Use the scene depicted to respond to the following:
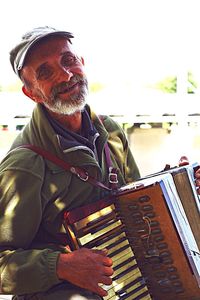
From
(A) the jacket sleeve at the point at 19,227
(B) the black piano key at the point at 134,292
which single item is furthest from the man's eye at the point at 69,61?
(B) the black piano key at the point at 134,292

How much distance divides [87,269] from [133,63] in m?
5.26

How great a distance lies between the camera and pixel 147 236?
189 cm

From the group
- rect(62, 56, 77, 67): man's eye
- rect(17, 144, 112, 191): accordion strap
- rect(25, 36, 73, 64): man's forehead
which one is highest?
rect(25, 36, 73, 64): man's forehead

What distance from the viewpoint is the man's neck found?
2049 millimetres

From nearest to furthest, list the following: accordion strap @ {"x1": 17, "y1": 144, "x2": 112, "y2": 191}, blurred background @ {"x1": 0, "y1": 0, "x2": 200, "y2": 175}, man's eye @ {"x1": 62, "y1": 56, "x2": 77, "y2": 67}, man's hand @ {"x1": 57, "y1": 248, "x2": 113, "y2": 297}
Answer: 1. man's hand @ {"x1": 57, "y1": 248, "x2": 113, "y2": 297}
2. accordion strap @ {"x1": 17, "y1": 144, "x2": 112, "y2": 191}
3. man's eye @ {"x1": 62, "y1": 56, "x2": 77, "y2": 67}
4. blurred background @ {"x1": 0, "y1": 0, "x2": 200, "y2": 175}

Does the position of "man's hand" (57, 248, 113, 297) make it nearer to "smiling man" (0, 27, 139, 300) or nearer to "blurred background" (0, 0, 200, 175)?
"smiling man" (0, 27, 139, 300)

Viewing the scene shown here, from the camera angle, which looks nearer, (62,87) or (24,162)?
(24,162)

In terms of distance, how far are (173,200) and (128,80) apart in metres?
5.07

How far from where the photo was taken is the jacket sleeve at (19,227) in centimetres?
181

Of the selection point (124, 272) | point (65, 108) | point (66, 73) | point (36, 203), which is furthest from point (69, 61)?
point (124, 272)

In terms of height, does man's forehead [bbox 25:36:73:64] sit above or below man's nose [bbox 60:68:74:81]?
above

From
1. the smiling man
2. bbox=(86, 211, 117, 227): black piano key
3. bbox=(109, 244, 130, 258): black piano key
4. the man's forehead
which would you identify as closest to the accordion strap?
the smiling man

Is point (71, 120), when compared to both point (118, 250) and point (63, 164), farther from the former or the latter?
point (118, 250)

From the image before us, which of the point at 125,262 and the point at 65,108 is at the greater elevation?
the point at 65,108
